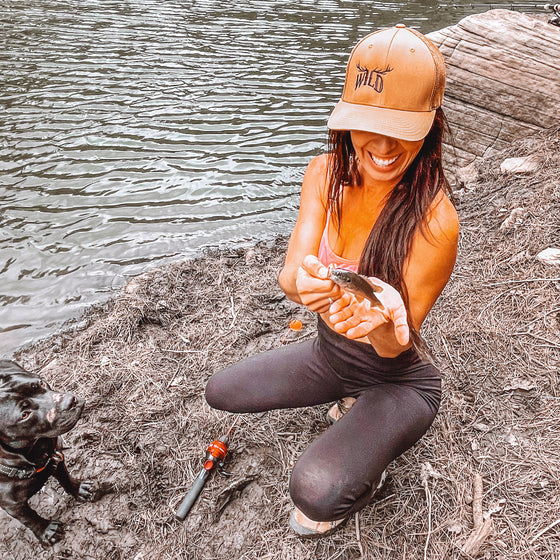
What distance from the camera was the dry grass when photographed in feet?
8.29

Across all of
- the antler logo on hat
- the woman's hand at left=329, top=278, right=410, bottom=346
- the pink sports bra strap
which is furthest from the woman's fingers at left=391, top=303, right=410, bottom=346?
the antler logo on hat

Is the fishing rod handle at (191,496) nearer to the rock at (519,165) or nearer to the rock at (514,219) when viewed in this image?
the rock at (514,219)

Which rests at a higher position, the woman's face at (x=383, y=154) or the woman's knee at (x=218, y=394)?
the woman's face at (x=383, y=154)

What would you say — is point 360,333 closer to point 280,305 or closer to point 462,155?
point 280,305

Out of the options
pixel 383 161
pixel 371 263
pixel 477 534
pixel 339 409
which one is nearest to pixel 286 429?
pixel 339 409

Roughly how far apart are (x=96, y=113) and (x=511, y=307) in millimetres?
7950

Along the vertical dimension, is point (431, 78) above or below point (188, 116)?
above

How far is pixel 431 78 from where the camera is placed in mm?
1997

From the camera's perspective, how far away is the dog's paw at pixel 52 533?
9.38 ft

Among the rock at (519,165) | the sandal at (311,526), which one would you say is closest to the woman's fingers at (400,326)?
the sandal at (311,526)

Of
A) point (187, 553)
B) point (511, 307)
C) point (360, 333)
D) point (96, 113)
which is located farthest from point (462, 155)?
point (96, 113)

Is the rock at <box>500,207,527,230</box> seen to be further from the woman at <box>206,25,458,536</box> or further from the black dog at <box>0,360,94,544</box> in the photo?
the black dog at <box>0,360,94,544</box>

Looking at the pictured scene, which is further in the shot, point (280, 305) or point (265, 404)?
point (280, 305)

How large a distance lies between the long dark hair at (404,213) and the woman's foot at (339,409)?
813 mm
